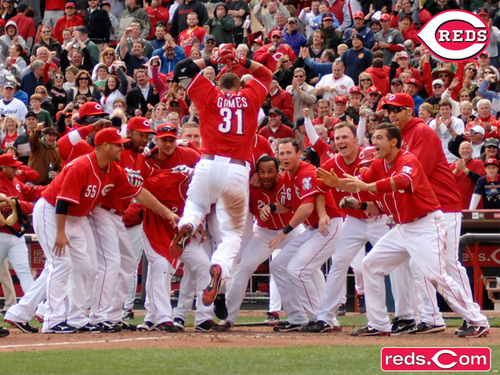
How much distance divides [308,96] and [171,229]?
7360mm

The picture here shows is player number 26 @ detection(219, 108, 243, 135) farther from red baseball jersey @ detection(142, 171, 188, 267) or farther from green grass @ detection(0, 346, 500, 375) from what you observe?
green grass @ detection(0, 346, 500, 375)

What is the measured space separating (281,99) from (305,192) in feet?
22.7

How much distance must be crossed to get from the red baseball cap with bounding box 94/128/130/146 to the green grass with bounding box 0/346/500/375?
84.6 inches

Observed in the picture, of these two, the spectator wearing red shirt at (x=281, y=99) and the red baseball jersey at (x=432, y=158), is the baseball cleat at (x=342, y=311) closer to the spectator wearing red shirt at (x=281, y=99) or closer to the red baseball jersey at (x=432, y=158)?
the red baseball jersey at (x=432, y=158)

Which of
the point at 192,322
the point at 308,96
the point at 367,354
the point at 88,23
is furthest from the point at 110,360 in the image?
the point at 88,23

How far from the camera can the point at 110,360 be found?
22.4ft

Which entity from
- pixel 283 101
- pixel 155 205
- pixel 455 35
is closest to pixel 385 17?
pixel 455 35

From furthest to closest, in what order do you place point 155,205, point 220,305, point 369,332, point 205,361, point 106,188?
point 155,205 → point 106,188 → point 369,332 → point 220,305 → point 205,361

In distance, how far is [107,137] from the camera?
28.0 feet

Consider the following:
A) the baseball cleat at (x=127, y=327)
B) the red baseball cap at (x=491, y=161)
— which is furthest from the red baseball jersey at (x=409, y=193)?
the red baseball cap at (x=491, y=161)

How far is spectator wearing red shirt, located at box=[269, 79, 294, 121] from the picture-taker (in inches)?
619

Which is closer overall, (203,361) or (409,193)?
(203,361)

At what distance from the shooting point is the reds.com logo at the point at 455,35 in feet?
56.1

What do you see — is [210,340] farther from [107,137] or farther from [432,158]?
[432,158]
